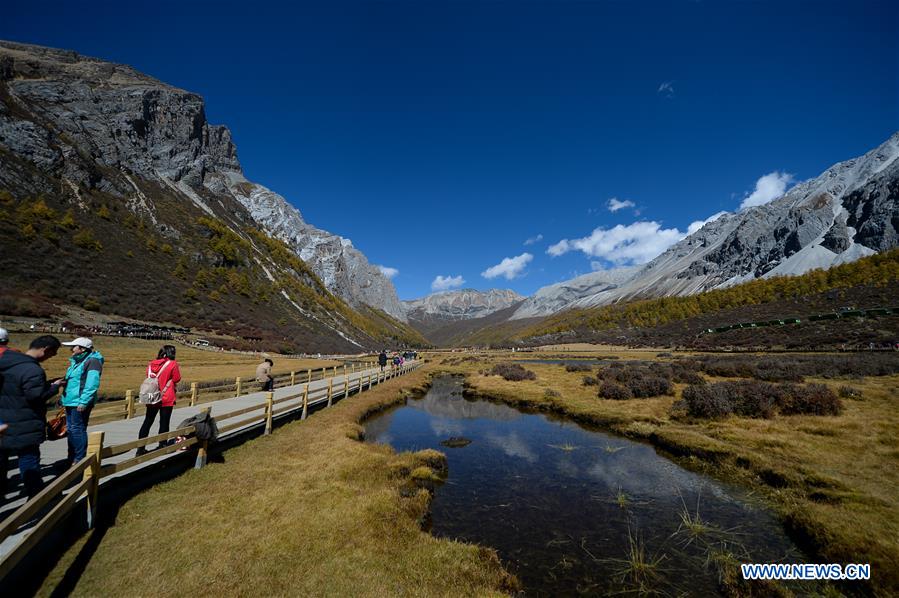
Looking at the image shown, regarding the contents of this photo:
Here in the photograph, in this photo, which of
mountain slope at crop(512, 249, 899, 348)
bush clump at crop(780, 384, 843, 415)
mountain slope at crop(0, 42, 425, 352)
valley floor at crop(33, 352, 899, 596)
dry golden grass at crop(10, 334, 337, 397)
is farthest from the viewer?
mountain slope at crop(0, 42, 425, 352)

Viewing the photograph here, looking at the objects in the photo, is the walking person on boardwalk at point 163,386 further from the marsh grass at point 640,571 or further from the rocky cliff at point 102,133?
the rocky cliff at point 102,133

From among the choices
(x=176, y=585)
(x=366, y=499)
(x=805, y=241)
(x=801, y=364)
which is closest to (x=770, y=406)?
(x=801, y=364)

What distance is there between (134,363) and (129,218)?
67789 mm

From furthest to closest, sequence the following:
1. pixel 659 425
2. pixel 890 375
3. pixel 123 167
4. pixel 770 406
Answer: pixel 123 167 < pixel 890 375 < pixel 659 425 < pixel 770 406

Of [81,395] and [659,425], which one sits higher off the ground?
[81,395]

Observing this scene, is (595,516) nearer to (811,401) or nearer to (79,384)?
(79,384)

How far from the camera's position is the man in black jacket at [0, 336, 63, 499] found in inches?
225

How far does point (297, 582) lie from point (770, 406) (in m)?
19.9

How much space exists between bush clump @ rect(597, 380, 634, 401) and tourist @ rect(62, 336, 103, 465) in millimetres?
24766

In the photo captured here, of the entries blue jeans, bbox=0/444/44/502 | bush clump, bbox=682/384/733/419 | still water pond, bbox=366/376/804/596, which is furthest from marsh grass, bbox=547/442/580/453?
blue jeans, bbox=0/444/44/502

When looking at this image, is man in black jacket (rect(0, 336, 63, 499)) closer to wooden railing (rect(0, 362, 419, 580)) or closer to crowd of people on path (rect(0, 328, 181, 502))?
crowd of people on path (rect(0, 328, 181, 502))

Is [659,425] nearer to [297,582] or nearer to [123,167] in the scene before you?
[297,582]

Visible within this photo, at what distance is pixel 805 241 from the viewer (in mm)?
182000

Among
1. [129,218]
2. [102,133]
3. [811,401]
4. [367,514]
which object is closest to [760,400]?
[811,401]
